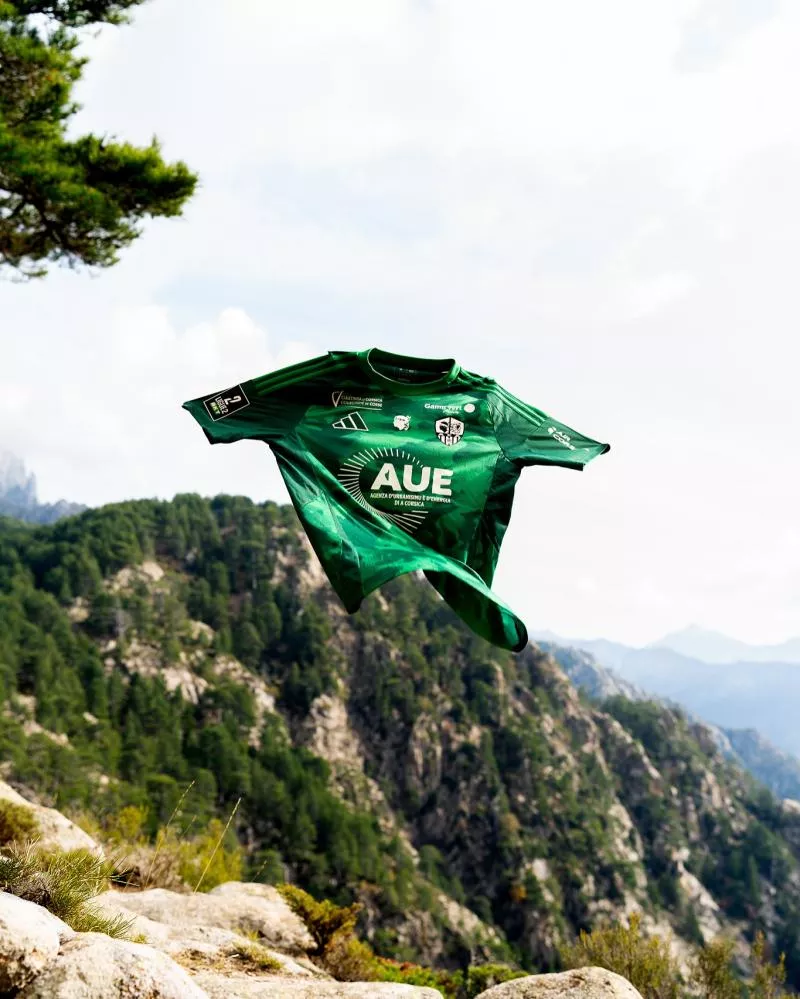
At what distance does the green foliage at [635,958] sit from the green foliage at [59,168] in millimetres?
10675

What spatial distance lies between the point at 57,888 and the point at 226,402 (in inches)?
111

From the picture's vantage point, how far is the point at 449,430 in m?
4.39

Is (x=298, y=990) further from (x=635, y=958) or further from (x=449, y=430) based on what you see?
(x=635, y=958)

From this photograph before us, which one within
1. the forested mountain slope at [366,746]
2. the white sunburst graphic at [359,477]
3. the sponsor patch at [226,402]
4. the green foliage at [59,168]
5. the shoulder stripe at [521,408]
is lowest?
the forested mountain slope at [366,746]

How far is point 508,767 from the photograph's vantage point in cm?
10300

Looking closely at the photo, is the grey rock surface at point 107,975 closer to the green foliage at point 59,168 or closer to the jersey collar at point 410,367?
the jersey collar at point 410,367

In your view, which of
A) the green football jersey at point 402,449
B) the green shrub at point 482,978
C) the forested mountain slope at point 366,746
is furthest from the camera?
the forested mountain slope at point 366,746

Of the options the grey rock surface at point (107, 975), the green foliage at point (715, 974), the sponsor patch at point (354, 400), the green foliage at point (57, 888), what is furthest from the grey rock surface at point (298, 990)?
the green foliage at point (715, 974)

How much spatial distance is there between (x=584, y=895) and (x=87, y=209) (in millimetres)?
100072

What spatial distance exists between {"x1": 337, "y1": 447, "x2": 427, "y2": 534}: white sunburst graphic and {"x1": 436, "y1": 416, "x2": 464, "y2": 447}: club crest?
0.23 metres

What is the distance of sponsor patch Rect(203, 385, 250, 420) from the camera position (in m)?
4.27

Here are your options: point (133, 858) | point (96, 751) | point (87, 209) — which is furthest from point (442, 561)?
point (96, 751)

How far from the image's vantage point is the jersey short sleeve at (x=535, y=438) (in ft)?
14.4

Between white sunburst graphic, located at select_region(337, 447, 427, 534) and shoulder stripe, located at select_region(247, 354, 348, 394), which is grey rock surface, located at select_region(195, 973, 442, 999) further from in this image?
shoulder stripe, located at select_region(247, 354, 348, 394)
